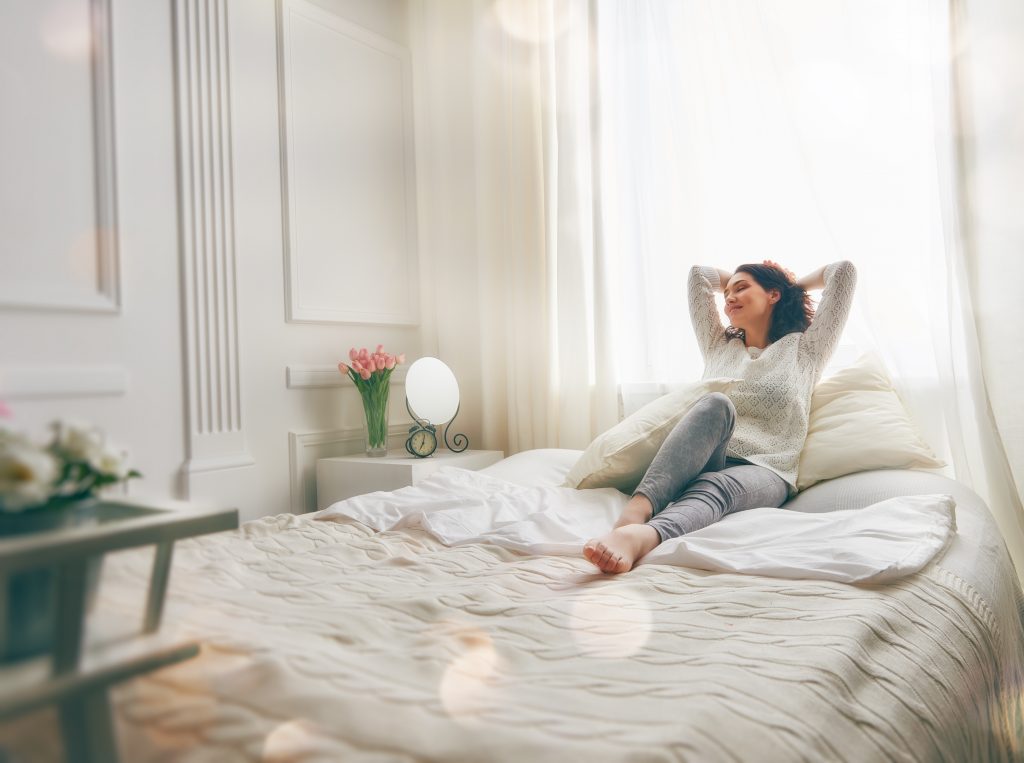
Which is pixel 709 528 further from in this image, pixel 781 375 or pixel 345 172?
pixel 345 172

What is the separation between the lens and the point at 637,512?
4.98 feet

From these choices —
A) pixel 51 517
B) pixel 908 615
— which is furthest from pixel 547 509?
pixel 51 517

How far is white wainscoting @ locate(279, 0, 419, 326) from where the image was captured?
104 inches

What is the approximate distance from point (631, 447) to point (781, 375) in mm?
509

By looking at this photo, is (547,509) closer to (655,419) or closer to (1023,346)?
(655,419)

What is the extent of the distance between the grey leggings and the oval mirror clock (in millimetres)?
1110

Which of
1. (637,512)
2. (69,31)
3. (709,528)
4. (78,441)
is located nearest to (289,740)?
(78,441)

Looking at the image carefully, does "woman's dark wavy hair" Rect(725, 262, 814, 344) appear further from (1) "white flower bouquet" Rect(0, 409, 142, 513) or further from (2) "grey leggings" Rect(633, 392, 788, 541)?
(1) "white flower bouquet" Rect(0, 409, 142, 513)

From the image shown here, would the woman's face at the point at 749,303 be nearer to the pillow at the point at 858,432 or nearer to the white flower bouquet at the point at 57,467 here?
the pillow at the point at 858,432

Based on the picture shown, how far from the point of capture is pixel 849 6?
2.29m

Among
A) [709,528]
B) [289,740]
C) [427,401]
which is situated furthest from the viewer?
[427,401]

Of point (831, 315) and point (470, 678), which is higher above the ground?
point (831, 315)

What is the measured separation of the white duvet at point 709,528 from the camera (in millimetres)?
1126

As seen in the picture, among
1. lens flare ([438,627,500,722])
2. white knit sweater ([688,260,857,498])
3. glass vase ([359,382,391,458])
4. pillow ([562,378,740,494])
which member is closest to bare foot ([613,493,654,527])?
pillow ([562,378,740,494])
